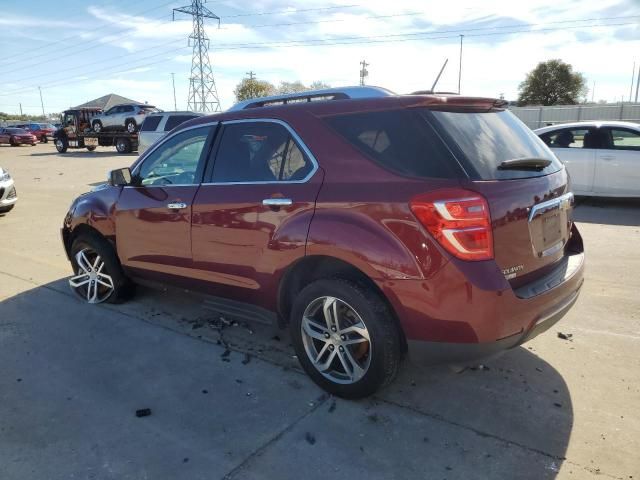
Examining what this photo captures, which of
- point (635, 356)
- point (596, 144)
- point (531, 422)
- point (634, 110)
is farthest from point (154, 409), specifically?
point (634, 110)

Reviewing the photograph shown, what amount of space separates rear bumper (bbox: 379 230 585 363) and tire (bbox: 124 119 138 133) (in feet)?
92.0

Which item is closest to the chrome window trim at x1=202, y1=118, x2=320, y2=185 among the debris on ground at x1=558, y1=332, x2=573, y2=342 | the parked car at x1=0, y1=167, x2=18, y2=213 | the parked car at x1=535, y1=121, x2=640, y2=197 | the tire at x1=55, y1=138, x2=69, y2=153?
the debris on ground at x1=558, y1=332, x2=573, y2=342

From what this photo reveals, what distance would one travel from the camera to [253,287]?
3516 mm

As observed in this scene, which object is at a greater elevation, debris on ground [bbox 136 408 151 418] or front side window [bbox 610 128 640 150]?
front side window [bbox 610 128 640 150]

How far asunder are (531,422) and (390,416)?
802 millimetres

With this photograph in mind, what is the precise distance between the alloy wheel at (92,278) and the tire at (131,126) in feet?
82.2

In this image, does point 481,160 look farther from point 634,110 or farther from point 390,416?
point 634,110

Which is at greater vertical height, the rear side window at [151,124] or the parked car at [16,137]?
the rear side window at [151,124]

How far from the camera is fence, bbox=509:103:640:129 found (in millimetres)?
31562

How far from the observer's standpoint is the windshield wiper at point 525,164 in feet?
9.20

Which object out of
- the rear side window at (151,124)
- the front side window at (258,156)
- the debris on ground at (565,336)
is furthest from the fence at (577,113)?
the front side window at (258,156)

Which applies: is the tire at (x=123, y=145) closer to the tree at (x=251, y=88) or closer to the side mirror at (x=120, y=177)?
the side mirror at (x=120, y=177)

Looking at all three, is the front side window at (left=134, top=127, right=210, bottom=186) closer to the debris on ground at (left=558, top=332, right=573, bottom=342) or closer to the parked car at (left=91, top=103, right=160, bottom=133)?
the debris on ground at (left=558, top=332, right=573, bottom=342)

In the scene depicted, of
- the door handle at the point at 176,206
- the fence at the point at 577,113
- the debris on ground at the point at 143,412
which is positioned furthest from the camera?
the fence at the point at 577,113
